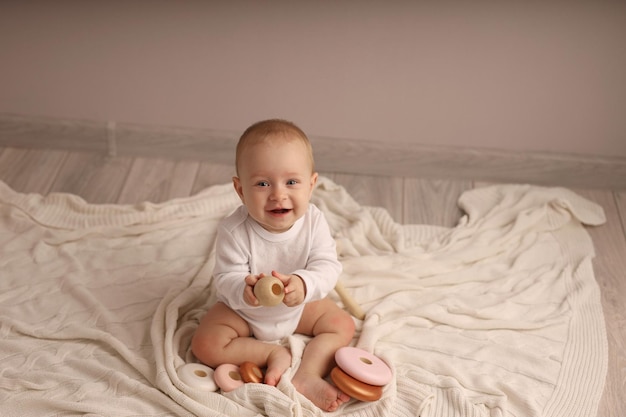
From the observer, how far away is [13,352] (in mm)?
1544

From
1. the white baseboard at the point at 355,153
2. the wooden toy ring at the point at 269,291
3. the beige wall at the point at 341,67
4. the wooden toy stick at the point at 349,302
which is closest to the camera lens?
the wooden toy ring at the point at 269,291

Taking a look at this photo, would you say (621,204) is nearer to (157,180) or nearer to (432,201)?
(432,201)

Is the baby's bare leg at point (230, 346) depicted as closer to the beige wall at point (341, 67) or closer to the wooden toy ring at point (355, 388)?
the wooden toy ring at point (355, 388)

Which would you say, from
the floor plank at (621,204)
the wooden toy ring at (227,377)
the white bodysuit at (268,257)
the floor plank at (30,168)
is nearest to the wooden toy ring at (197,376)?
the wooden toy ring at (227,377)

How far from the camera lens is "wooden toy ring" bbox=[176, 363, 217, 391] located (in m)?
1.47

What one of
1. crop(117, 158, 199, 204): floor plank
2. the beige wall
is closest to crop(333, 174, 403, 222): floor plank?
the beige wall

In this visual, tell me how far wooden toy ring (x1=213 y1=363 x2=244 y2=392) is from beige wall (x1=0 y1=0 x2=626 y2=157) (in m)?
0.85

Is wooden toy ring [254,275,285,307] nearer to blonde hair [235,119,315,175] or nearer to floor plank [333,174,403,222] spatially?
blonde hair [235,119,315,175]

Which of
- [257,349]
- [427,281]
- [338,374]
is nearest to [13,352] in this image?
[257,349]

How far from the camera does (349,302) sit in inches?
65.6

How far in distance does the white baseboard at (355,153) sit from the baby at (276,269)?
0.66 m

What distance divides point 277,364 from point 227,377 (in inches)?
3.6

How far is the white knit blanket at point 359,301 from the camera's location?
1.47 metres

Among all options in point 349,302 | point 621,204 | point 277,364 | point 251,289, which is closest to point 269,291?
point 251,289
